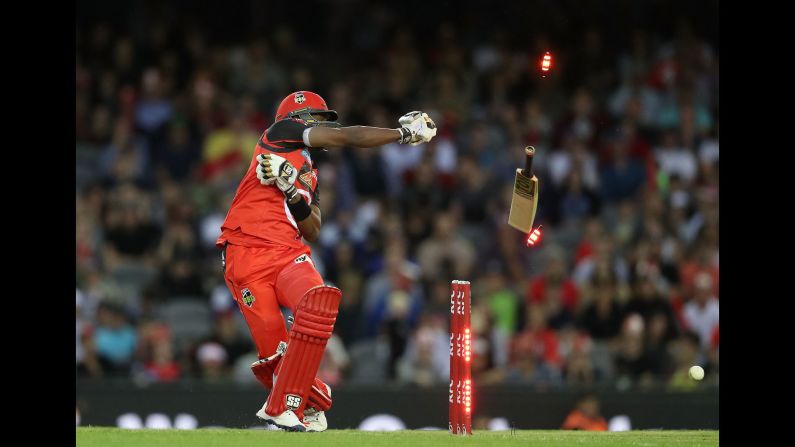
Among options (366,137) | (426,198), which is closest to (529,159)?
(366,137)

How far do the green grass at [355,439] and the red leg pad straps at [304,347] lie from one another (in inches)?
8.8

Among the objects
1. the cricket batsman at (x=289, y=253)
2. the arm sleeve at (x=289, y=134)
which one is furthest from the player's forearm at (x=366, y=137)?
the arm sleeve at (x=289, y=134)

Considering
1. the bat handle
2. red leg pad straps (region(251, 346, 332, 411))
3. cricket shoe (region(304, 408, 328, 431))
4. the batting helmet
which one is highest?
the batting helmet

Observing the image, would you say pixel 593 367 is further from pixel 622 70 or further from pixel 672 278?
pixel 622 70

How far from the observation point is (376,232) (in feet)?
47.5

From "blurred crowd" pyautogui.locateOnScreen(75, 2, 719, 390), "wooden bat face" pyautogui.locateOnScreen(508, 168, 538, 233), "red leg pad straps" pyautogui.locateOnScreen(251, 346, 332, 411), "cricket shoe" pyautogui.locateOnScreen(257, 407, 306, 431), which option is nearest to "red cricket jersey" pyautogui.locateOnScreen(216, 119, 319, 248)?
"red leg pad straps" pyautogui.locateOnScreen(251, 346, 332, 411)

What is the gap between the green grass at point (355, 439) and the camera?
7.71 m

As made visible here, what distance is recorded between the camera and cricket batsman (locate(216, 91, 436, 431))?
784 cm

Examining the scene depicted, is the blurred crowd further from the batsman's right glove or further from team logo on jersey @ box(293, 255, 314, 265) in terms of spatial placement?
the batsman's right glove

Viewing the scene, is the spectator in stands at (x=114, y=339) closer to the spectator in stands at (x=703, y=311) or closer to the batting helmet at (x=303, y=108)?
the spectator in stands at (x=703, y=311)

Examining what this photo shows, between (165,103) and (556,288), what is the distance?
5184 mm

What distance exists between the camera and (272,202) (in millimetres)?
8250

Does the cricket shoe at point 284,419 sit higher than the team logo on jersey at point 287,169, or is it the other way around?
the team logo on jersey at point 287,169

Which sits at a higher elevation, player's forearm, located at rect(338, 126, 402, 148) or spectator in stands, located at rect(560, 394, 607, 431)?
player's forearm, located at rect(338, 126, 402, 148)
